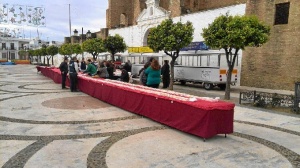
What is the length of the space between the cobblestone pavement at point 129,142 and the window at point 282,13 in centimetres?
1029

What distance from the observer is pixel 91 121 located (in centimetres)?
729

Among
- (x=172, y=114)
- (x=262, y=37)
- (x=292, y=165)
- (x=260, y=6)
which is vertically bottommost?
(x=292, y=165)

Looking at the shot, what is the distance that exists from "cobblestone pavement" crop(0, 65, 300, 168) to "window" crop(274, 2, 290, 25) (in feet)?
33.8

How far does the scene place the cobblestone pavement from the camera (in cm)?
450

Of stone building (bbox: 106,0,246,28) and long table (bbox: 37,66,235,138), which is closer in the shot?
long table (bbox: 37,66,235,138)

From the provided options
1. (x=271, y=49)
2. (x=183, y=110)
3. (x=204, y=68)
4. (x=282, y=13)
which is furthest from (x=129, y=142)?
(x=282, y=13)

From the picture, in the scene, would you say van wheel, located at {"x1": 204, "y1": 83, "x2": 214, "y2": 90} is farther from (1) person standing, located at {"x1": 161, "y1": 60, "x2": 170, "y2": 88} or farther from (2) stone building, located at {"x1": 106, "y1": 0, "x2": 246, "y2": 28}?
(2) stone building, located at {"x1": 106, "y1": 0, "x2": 246, "y2": 28}

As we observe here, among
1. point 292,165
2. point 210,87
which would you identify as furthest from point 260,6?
point 292,165

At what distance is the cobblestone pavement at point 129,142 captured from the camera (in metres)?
4.50

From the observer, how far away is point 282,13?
1648 centimetres

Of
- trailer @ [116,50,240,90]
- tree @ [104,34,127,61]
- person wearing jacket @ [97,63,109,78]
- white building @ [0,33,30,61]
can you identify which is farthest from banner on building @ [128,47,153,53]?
white building @ [0,33,30,61]

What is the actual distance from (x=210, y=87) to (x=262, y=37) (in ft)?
19.2

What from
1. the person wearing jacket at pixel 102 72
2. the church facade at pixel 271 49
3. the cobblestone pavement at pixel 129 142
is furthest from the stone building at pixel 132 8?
the cobblestone pavement at pixel 129 142

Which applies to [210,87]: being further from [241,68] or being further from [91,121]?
[91,121]
